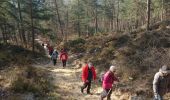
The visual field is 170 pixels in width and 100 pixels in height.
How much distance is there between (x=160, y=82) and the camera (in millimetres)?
9539

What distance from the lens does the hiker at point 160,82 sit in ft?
30.9

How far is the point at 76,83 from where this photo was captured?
17.7 meters

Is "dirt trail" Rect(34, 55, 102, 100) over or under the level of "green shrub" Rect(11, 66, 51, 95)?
under

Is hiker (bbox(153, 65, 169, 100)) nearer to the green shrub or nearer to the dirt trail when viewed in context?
the dirt trail

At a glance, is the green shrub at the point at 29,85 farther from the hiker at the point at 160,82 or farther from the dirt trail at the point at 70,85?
the hiker at the point at 160,82

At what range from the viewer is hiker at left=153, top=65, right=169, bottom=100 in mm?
9406

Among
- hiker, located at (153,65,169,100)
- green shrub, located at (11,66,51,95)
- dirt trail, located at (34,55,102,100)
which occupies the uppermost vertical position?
hiker, located at (153,65,169,100)

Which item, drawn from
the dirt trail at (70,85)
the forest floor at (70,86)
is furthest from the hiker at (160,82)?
the dirt trail at (70,85)

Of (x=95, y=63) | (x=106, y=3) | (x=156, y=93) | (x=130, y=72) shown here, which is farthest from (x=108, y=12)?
(x=156, y=93)

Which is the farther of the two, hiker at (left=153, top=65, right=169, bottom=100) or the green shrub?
the green shrub

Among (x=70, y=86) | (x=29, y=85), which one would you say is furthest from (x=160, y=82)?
(x=70, y=86)

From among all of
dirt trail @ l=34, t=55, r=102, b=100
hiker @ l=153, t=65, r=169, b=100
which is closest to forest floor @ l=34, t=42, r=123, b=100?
dirt trail @ l=34, t=55, r=102, b=100

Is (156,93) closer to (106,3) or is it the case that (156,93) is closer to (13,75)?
(13,75)

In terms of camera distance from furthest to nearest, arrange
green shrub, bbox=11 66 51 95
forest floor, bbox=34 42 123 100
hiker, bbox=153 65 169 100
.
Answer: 1. forest floor, bbox=34 42 123 100
2. green shrub, bbox=11 66 51 95
3. hiker, bbox=153 65 169 100
